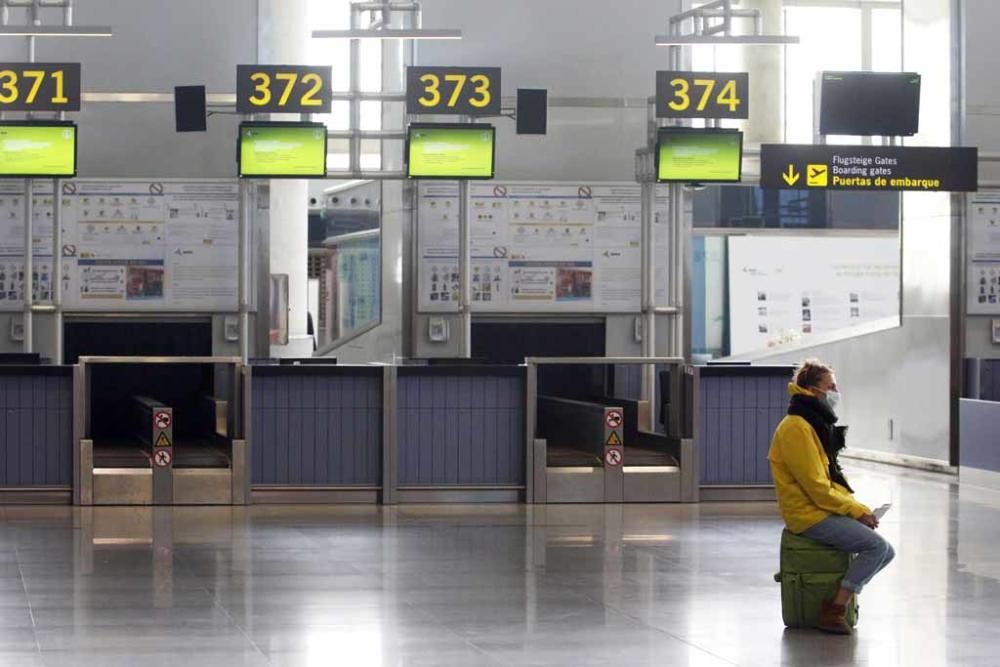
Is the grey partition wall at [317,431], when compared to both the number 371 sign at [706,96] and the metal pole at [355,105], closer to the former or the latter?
the metal pole at [355,105]

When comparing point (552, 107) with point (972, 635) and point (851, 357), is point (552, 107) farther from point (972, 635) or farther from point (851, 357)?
point (972, 635)

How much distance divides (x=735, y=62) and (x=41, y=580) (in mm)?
14467

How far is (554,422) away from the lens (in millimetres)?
16031

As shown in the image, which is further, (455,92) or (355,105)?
(355,105)

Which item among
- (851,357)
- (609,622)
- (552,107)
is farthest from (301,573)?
(851,357)

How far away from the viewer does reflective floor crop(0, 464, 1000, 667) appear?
7605mm

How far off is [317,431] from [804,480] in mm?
6547

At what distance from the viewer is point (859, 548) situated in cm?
822

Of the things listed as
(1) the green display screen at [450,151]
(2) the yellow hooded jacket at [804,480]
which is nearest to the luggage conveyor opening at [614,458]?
(1) the green display screen at [450,151]

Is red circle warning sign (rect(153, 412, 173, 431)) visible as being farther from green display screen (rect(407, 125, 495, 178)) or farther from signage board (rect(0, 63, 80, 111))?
green display screen (rect(407, 125, 495, 178))

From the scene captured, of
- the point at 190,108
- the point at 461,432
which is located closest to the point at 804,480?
the point at 461,432

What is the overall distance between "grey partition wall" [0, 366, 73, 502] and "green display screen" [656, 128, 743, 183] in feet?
19.1

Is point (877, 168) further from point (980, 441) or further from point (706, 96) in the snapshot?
point (980, 441)

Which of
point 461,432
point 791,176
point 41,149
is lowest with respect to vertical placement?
point 461,432
